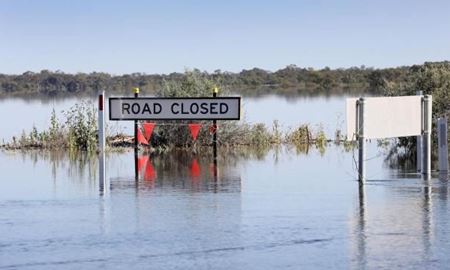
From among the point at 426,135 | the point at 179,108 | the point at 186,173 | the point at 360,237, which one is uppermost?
the point at 179,108

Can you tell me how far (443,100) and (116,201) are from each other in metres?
11.0

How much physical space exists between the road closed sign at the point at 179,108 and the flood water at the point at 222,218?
85.4 inches

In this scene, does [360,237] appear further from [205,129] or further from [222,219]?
[205,129]

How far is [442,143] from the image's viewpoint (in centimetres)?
1634

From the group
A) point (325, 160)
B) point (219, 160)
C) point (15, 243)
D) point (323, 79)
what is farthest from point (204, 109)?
point (323, 79)

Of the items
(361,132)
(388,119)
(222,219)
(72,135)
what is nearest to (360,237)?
(222,219)

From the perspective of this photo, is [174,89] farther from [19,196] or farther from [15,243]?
[15,243]

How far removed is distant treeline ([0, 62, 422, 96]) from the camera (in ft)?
276

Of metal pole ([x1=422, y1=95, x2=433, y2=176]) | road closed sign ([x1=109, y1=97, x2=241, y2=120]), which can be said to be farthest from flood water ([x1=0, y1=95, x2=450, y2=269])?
road closed sign ([x1=109, y1=97, x2=241, y2=120])

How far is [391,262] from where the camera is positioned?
8.68m

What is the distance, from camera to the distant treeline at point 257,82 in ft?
276

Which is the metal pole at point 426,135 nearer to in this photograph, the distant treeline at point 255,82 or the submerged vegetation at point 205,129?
the submerged vegetation at point 205,129

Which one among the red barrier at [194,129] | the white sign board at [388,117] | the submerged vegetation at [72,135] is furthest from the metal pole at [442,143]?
the submerged vegetation at [72,135]

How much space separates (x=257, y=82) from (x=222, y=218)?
94.3 m
